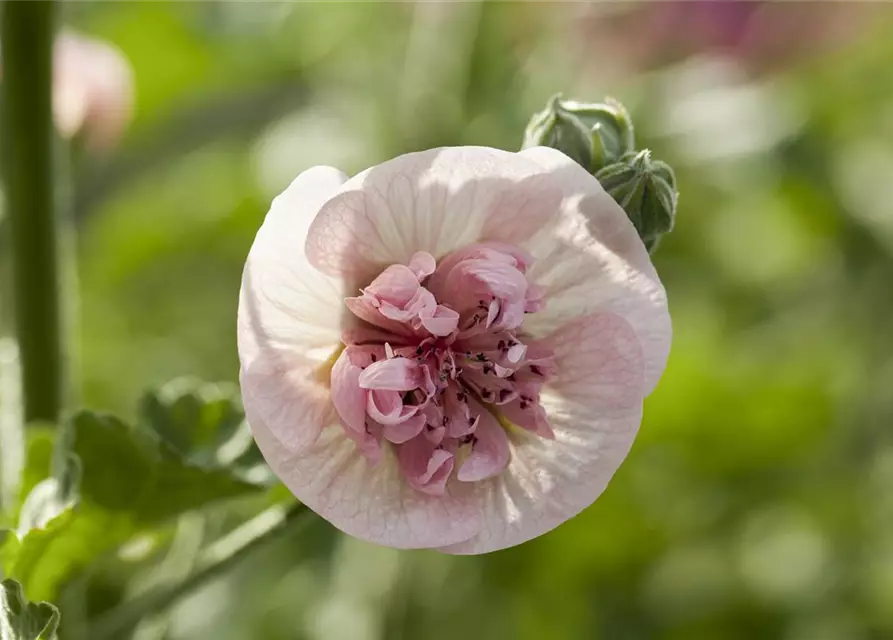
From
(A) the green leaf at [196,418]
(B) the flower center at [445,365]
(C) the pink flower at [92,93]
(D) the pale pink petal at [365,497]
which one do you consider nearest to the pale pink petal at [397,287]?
(B) the flower center at [445,365]

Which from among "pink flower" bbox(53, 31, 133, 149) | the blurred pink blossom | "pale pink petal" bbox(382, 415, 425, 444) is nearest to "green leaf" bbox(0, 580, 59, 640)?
"pale pink petal" bbox(382, 415, 425, 444)

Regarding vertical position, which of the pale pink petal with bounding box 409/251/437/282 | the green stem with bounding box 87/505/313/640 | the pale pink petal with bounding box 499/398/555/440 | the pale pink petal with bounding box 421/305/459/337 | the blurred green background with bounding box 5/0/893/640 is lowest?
the blurred green background with bounding box 5/0/893/640

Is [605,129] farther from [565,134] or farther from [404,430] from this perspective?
[404,430]

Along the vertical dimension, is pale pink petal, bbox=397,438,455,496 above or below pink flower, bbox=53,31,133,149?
above

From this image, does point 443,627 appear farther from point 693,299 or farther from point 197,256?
point 197,256

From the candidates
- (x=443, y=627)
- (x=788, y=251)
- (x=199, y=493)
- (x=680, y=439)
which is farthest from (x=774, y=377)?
(x=199, y=493)

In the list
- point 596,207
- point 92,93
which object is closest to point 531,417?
point 596,207

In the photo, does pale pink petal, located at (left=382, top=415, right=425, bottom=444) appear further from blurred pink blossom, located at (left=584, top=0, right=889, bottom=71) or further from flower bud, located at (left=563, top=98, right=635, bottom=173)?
blurred pink blossom, located at (left=584, top=0, right=889, bottom=71)
